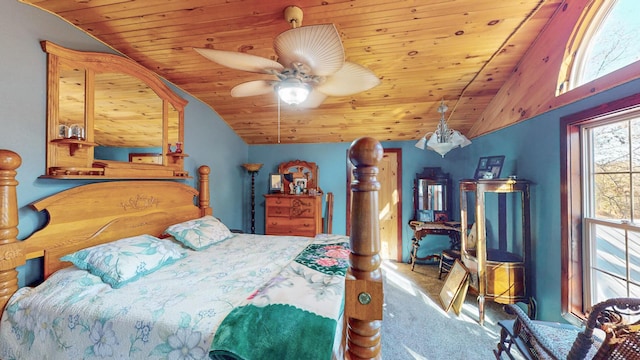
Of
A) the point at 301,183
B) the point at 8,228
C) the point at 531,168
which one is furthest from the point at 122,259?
the point at 531,168

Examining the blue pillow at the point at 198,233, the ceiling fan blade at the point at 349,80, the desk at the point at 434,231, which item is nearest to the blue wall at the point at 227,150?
the desk at the point at 434,231

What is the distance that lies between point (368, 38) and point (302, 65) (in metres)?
0.98

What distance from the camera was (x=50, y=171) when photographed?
5.41 feet

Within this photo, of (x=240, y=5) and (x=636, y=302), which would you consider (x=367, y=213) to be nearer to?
(x=636, y=302)

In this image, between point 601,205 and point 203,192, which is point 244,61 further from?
point 601,205

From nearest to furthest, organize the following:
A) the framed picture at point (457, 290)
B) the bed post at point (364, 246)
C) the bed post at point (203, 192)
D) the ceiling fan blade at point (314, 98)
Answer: the bed post at point (364, 246)
the ceiling fan blade at point (314, 98)
the framed picture at point (457, 290)
the bed post at point (203, 192)

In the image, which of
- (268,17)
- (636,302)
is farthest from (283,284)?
(268,17)

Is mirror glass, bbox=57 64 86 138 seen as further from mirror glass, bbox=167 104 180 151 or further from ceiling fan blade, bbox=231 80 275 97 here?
ceiling fan blade, bbox=231 80 275 97

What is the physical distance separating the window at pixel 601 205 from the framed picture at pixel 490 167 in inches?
31.3

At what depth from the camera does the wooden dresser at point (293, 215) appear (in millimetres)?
3531

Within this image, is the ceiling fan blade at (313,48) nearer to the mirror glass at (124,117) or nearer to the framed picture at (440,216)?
the mirror glass at (124,117)

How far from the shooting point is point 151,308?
118cm

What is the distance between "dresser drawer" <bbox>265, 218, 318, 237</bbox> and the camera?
3529 mm

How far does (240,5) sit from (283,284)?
6.28ft
